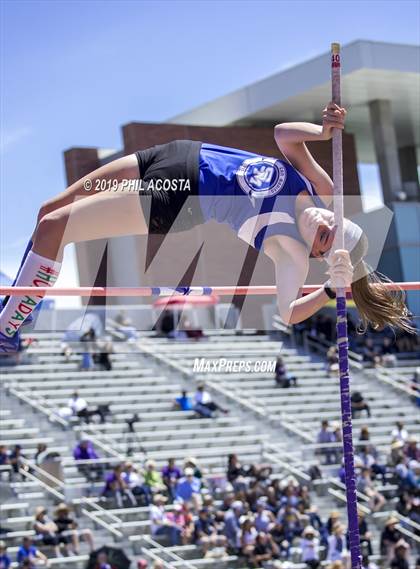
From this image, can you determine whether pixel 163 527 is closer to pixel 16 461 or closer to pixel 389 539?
pixel 16 461

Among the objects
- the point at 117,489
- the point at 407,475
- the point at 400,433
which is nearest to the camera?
the point at 117,489

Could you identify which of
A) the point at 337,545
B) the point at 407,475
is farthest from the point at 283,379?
the point at 337,545

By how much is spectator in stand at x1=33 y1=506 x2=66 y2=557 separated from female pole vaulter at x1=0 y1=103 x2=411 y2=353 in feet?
27.8

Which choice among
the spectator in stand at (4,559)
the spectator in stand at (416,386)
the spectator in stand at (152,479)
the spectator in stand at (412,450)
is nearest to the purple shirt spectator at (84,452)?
the spectator in stand at (152,479)

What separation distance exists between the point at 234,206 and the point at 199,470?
400 inches

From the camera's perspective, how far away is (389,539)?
48.1 ft

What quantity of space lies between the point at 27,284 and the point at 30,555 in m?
8.04

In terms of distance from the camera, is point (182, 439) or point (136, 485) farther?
point (182, 439)

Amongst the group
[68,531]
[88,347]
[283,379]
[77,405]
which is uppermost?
[88,347]

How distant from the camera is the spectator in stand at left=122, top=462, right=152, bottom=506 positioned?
46.8 feet

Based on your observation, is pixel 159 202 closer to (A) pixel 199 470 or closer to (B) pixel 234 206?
(B) pixel 234 206

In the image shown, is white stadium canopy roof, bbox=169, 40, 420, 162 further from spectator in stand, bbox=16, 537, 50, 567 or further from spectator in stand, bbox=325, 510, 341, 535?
spectator in stand, bbox=16, 537, 50, 567

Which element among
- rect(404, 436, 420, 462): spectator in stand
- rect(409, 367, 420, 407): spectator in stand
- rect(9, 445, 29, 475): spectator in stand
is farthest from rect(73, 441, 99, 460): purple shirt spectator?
rect(409, 367, 420, 407): spectator in stand

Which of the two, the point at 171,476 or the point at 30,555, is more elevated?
the point at 171,476
